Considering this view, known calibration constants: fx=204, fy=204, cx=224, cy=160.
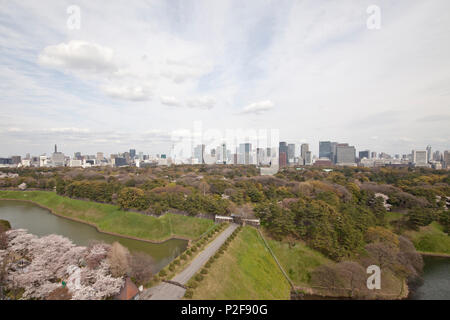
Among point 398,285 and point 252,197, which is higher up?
point 252,197

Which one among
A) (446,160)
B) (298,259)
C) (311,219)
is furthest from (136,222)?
(446,160)

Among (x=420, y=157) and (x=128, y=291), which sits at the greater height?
(x=420, y=157)

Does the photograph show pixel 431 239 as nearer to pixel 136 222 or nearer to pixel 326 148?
pixel 136 222

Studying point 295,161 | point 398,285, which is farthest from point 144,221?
point 295,161

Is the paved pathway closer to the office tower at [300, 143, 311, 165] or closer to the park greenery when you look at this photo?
the park greenery

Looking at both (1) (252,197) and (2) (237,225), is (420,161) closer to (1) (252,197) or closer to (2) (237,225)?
(1) (252,197)

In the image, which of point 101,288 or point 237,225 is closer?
point 101,288
